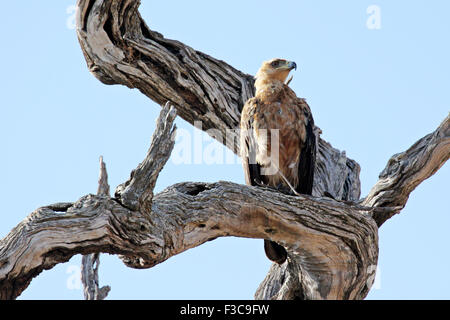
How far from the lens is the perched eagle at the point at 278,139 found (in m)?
6.30

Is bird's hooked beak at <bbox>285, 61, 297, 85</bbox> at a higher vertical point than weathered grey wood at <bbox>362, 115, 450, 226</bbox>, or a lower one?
higher

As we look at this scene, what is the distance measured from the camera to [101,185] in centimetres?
555

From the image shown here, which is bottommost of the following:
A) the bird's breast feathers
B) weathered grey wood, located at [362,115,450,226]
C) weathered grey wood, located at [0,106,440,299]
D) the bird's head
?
weathered grey wood, located at [0,106,440,299]

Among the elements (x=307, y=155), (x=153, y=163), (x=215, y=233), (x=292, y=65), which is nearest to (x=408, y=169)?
(x=307, y=155)

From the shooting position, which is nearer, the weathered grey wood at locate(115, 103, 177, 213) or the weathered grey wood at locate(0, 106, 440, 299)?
the weathered grey wood at locate(0, 106, 440, 299)

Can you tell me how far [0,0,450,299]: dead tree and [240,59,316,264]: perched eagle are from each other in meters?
0.49

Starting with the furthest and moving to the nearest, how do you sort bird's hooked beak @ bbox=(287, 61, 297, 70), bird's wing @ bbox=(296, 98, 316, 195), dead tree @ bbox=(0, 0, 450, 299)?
bird's hooked beak @ bbox=(287, 61, 297, 70), bird's wing @ bbox=(296, 98, 316, 195), dead tree @ bbox=(0, 0, 450, 299)

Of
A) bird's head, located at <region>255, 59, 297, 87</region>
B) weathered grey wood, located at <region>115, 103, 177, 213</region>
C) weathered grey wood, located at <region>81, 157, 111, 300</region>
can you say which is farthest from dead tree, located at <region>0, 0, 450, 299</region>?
weathered grey wood, located at <region>81, 157, 111, 300</region>

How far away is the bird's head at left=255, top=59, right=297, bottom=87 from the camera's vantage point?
266 inches

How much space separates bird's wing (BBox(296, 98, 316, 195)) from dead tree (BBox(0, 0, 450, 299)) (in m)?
0.43

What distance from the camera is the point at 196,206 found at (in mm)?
4957

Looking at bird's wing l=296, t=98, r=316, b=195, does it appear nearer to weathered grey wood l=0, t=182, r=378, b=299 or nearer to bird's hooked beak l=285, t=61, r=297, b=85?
bird's hooked beak l=285, t=61, r=297, b=85

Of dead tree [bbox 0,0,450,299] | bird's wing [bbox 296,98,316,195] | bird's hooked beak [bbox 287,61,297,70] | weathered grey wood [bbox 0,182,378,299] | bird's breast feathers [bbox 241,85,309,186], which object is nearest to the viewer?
weathered grey wood [bbox 0,182,378,299]
